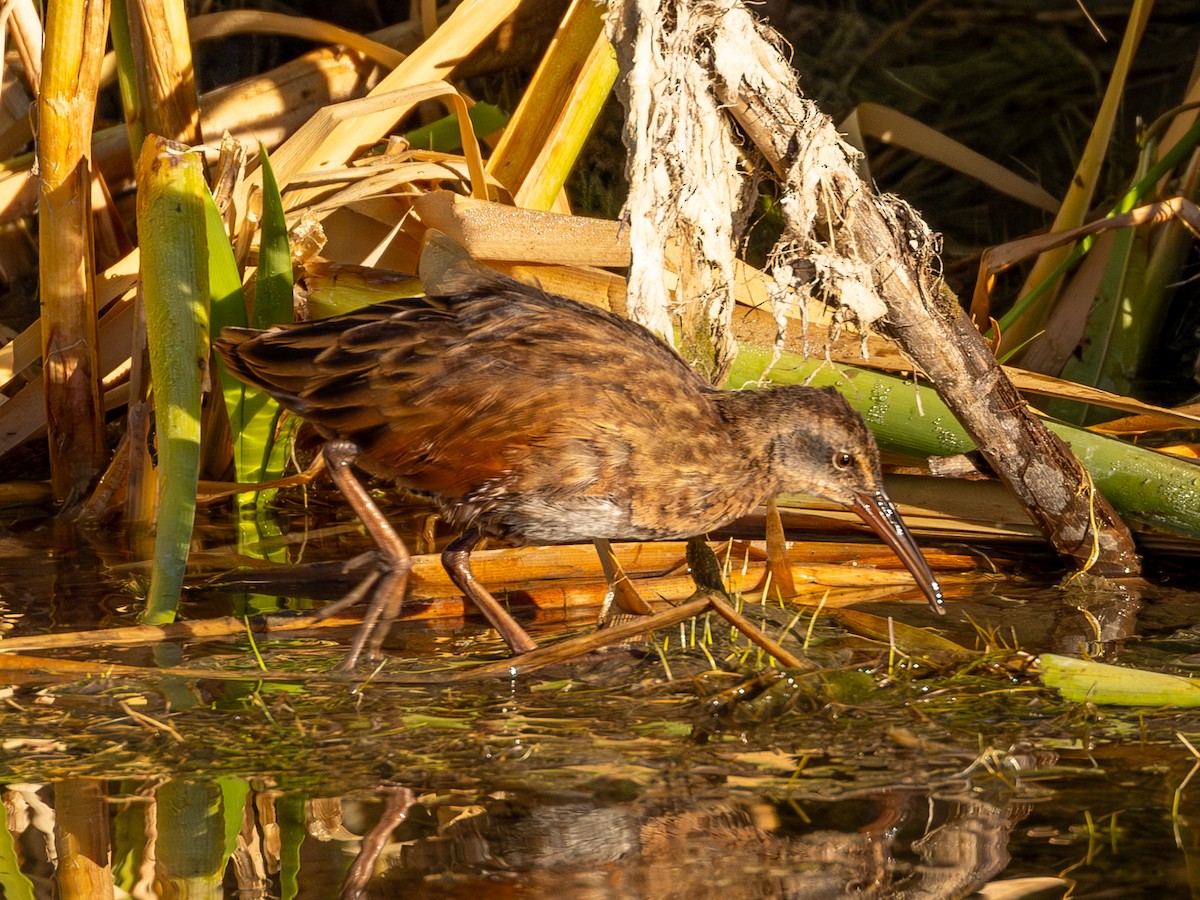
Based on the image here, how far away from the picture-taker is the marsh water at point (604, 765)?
2.26 metres

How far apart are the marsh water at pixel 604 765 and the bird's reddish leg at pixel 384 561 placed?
9cm

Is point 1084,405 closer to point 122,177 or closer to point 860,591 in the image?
point 860,591

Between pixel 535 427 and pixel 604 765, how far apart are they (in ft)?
2.98

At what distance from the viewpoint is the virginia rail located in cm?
342

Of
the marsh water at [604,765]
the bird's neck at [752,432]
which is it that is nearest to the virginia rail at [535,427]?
the bird's neck at [752,432]

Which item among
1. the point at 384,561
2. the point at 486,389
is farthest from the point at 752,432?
the point at 384,561

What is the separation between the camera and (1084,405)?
4.84 m

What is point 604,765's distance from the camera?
273cm

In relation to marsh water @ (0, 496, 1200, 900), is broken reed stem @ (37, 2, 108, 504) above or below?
above

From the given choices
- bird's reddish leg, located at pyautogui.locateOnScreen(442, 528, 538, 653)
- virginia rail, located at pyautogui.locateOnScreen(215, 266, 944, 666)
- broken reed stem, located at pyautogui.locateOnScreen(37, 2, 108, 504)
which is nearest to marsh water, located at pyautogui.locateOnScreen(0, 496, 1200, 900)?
bird's reddish leg, located at pyautogui.locateOnScreen(442, 528, 538, 653)

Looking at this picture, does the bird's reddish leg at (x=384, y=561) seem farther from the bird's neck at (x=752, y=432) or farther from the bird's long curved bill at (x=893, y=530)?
the bird's long curved bill at (x=893, y=530)

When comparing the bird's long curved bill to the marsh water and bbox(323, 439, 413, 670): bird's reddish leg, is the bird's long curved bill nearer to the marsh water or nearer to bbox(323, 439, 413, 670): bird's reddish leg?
the marsh water

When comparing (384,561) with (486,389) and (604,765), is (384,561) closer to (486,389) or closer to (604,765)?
(486,389)

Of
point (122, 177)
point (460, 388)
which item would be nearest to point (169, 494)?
point (460, 388)
